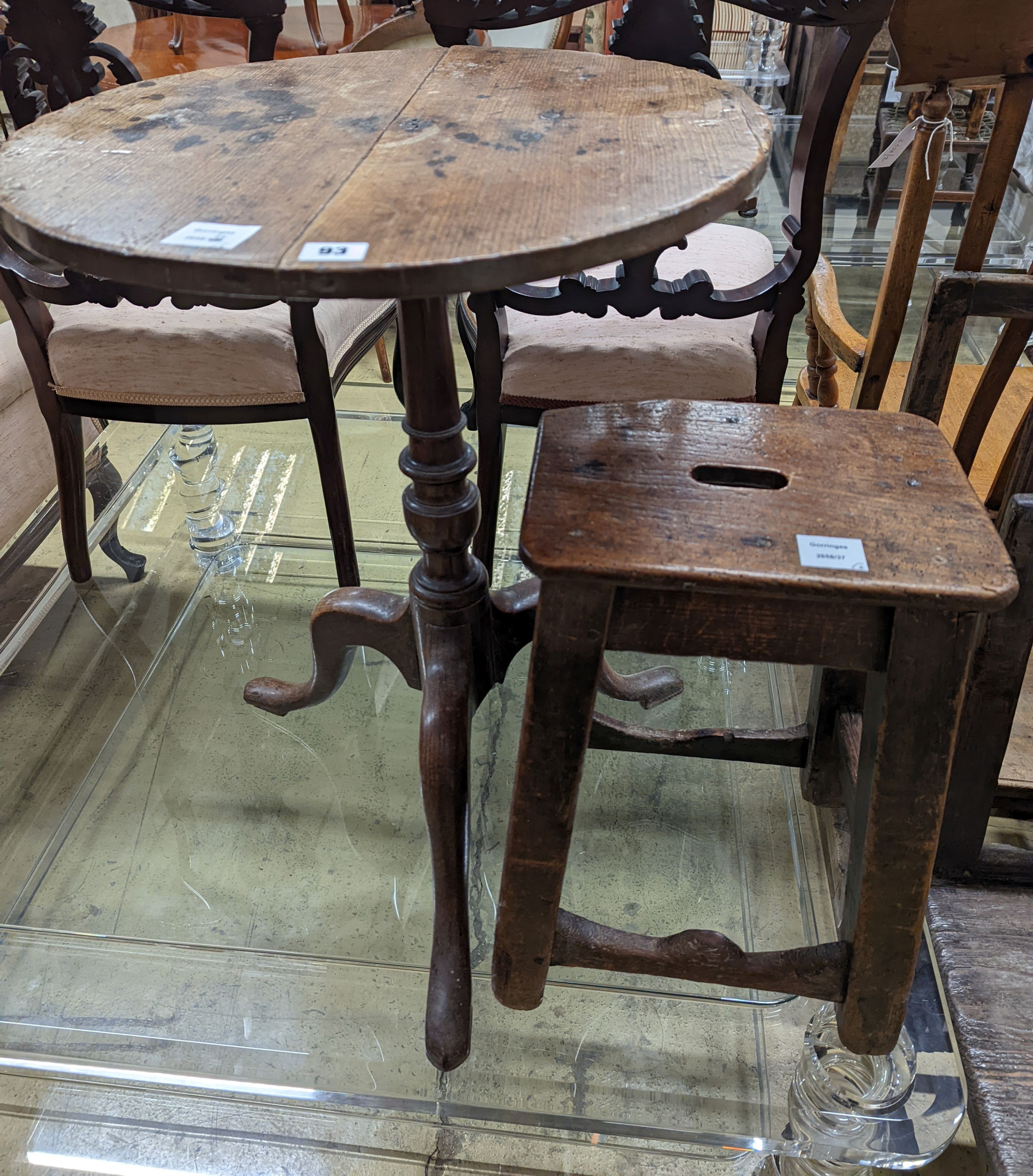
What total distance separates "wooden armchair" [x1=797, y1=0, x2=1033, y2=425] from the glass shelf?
1.80 ft

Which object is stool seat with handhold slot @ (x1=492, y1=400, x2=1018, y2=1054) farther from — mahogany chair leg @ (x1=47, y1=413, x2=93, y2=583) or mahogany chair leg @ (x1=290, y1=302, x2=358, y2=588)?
mahogany chair leg @ (x1=47, y1=413, x2=93, y2=583)

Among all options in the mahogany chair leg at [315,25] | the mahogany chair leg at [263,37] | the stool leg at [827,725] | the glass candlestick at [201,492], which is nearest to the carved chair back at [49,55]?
the mahogany chair leg at [263,37]

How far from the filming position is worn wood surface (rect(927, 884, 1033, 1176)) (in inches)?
36.7

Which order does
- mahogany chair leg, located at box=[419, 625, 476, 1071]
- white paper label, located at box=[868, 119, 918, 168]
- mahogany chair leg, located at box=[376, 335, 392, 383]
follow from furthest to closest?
1. mahogany chair leg, located at box=[376, 335, 392, 383]
2. white paper label, located at box=[868, 119, 918, 168]
3. mahogany chair leg, located at box=[419, 625, 476, 1071]

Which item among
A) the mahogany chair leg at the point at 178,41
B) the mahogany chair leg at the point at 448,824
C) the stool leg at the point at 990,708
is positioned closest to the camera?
the stool leg at the point at 990,708

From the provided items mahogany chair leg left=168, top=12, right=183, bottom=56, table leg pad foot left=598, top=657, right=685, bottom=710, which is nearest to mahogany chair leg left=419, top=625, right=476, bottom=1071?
table leg pad foot left=598, top=657, right=685, bottom=710

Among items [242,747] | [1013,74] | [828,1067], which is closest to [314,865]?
[242,747]

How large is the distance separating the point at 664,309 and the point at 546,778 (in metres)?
0.67

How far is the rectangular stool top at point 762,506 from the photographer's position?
2.35 ft

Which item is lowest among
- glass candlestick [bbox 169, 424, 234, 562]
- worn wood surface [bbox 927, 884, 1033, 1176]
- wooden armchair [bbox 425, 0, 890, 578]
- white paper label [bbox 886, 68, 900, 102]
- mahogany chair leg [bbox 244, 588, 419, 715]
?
worn wood surface [bbox 927, 884, 1033, 1176]

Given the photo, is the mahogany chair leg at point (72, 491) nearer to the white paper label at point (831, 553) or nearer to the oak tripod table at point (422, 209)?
the oak tripod table at point (422, 209)

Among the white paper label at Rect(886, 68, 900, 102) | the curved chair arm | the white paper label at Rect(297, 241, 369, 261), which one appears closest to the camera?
the white paper label at Rect(297, 241, 369, 261)

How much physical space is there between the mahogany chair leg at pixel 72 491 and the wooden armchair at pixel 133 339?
0.14 feet

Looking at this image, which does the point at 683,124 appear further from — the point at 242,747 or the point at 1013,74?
the point at 242,747
